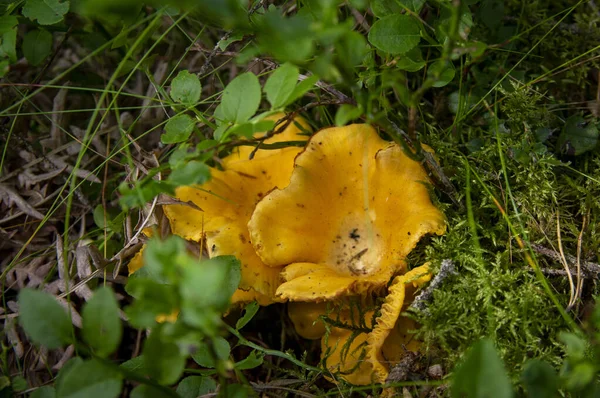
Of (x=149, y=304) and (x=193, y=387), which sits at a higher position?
(x=149, y=304)

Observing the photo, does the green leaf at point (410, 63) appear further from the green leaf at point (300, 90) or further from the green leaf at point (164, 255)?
the green leaf at point (164, 255)

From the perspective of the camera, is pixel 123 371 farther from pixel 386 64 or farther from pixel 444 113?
pixel 444 113

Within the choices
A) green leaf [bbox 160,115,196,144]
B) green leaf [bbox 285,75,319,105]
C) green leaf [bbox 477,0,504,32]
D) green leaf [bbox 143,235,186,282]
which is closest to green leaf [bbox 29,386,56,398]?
green leaf [bbox 143,235,186,282]

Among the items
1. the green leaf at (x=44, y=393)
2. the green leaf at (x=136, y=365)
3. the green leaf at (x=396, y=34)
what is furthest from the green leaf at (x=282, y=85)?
the green leaf at (x=44, y=393)

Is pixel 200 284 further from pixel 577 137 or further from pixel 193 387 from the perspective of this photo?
pixel 577 137

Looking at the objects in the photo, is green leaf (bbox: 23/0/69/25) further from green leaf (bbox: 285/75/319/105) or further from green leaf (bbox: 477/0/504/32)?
green leaf (bbox: 477/0/504/32)

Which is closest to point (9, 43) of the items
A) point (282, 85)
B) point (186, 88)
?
point (186, 88)
